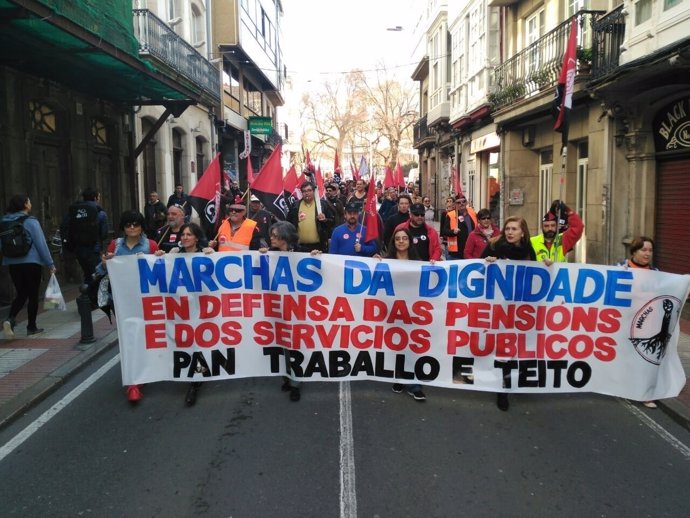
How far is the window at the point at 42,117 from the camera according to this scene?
36.5 ft

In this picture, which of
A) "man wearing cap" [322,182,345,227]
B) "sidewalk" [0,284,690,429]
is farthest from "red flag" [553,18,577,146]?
"man wearing cap" [322,182,345,227]

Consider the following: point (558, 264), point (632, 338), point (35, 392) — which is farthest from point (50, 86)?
point (632, 338)

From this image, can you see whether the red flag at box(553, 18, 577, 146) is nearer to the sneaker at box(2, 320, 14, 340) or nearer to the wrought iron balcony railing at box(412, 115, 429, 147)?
the sneaker at box(2, 320, 14, 340)

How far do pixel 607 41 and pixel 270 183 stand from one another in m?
7.29

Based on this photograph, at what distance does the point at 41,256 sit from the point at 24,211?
0.65 m

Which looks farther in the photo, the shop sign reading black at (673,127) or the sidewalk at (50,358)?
the shop sign reading black at (673,127)

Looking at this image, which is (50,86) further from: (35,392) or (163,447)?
(163,447)

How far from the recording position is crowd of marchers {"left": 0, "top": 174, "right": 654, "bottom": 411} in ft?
18.7

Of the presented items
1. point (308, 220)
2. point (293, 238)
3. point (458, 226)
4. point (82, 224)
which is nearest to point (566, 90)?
point (458, 226)

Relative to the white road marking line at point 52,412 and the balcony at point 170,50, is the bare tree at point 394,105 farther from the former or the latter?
the white road marking line at point 52,412

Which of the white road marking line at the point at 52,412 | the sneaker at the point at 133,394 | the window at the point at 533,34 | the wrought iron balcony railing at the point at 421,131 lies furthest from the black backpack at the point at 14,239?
the wrought iron balcony railing at the point at 421,131

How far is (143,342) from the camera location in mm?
5508

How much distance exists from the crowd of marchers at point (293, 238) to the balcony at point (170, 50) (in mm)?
5752

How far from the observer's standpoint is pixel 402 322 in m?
5.51
